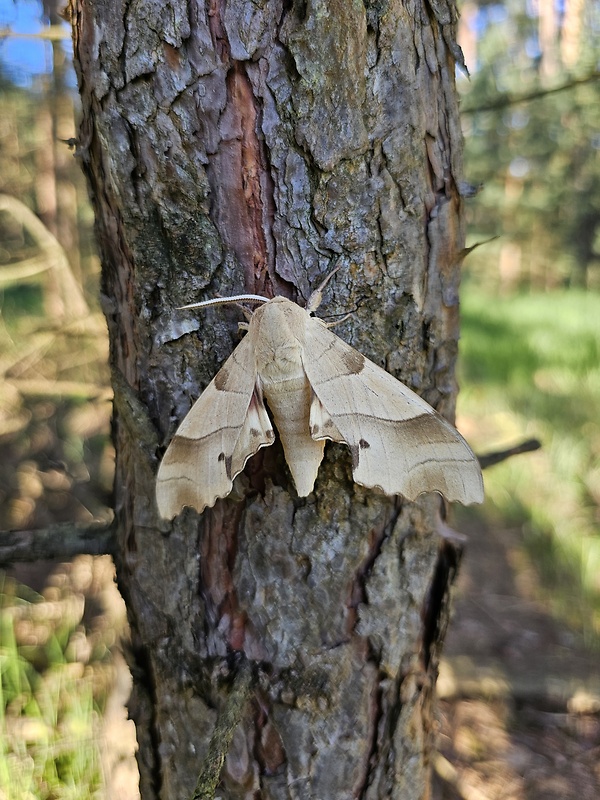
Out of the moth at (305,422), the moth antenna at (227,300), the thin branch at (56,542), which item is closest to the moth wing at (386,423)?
the moth at (305,422)

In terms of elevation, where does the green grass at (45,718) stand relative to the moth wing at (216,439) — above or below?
below

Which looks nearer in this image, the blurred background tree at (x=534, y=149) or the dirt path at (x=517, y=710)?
the dirt path at (x=517, y=710)

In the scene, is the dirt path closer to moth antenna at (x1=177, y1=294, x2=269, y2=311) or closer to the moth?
the moth

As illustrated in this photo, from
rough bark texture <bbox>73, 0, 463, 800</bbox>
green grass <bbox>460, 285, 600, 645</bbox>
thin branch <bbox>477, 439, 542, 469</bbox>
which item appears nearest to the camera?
rough bark texture <bbox>73, 0, 463, 800</bbox>

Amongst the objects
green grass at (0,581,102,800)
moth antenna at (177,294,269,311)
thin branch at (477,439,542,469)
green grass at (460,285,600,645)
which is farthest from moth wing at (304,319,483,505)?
green grass at (460,285,600,645)

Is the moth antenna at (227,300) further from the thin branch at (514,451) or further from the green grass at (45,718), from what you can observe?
the green grass at (45,718)

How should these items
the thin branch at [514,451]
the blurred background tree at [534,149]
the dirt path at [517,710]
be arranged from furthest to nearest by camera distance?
the blurred background tree at [534,149] < the dirt path at [517,710] < the thin branch at [514,451]

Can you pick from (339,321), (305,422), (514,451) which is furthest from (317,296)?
(514,451)

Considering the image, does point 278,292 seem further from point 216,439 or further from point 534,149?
point 534,149

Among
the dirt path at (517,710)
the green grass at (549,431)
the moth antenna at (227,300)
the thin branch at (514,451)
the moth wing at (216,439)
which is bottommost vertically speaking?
the dirt path at (517,710)
